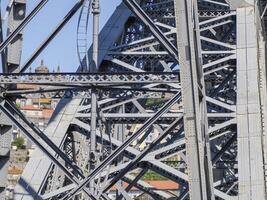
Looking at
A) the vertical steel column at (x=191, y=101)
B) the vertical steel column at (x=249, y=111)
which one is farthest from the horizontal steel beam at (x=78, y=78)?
the vertical steel column at (x=249, y=111)

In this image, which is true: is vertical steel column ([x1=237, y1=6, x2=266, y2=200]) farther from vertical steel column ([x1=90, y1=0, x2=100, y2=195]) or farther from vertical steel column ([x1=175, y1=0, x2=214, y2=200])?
vertical steel column ([x1=175, y1=0, x2=214, y2=200])

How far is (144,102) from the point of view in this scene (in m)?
20.6

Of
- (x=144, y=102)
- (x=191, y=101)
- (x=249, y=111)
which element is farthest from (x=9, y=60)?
(x=144, y=102)

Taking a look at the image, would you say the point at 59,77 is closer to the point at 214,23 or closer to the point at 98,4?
the point at 98,4

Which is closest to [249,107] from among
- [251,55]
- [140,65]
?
[251,55]

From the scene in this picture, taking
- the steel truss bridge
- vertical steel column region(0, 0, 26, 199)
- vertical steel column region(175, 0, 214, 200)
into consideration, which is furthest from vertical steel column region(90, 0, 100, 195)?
vertical steel column region(175, 0, 214, 200)

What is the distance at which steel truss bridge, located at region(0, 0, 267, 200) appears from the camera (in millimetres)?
11383

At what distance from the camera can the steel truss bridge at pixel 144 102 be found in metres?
11.4

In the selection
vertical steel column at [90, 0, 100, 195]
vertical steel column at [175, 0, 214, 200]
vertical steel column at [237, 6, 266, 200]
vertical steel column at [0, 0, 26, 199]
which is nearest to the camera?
vertical steel column at [175, 0, 214, 200]

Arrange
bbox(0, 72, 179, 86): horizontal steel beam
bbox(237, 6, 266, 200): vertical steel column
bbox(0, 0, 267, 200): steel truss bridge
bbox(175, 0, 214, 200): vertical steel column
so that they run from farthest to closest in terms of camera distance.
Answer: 1. bbox(237, 6, 266, 200): vertical steel column
2. bbox(0, 72, 179, 86): horizontal steel beam
3. bbox(0, 0, 267, 200): steel truss bridge
4. bbox(175, 0, 214, 200): vertical steel column

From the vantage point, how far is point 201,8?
70.0 feet

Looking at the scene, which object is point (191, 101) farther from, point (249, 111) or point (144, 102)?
point (144, 102)

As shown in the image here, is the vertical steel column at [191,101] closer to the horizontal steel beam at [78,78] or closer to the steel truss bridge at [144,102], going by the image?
the steel truss bridge at [144,102]

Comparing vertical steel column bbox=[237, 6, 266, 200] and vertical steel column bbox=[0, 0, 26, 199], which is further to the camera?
vertical steel column bbox=[237, 6, 266, 200]
